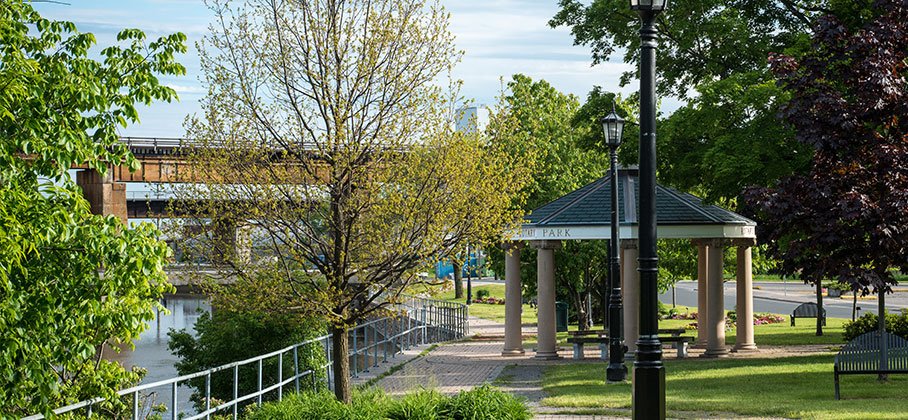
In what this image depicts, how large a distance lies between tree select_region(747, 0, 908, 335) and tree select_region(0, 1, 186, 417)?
11518 millimetres

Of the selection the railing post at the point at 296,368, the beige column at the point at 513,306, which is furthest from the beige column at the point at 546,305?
the railing post at the point at 296,368

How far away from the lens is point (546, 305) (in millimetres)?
27562

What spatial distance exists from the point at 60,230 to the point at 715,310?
20266mm

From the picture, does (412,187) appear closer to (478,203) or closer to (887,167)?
(478,203)

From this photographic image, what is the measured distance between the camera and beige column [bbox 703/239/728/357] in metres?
26.9

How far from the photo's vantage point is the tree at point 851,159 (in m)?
17.8

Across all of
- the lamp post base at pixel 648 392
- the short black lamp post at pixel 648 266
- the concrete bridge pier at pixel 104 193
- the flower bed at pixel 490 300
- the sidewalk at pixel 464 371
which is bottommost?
the sidewalk at pixel 464 371

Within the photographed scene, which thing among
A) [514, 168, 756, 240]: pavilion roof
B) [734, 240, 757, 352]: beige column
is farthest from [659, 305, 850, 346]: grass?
[514, 168, 756, 240]: pavilion roof

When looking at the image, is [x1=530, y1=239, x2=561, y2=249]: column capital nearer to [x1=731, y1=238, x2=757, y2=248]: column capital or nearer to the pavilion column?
the pavilion column

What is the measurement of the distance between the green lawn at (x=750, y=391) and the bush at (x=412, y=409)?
12.7 ft

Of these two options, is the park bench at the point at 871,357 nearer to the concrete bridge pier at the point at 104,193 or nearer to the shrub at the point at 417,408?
the shrub at the point at 417,408

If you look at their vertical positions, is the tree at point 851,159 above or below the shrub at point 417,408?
above

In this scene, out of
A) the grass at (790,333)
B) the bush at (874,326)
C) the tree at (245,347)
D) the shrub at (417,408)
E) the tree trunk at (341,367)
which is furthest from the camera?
the grass at (790,333)

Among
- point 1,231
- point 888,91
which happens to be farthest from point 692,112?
point 1,231
